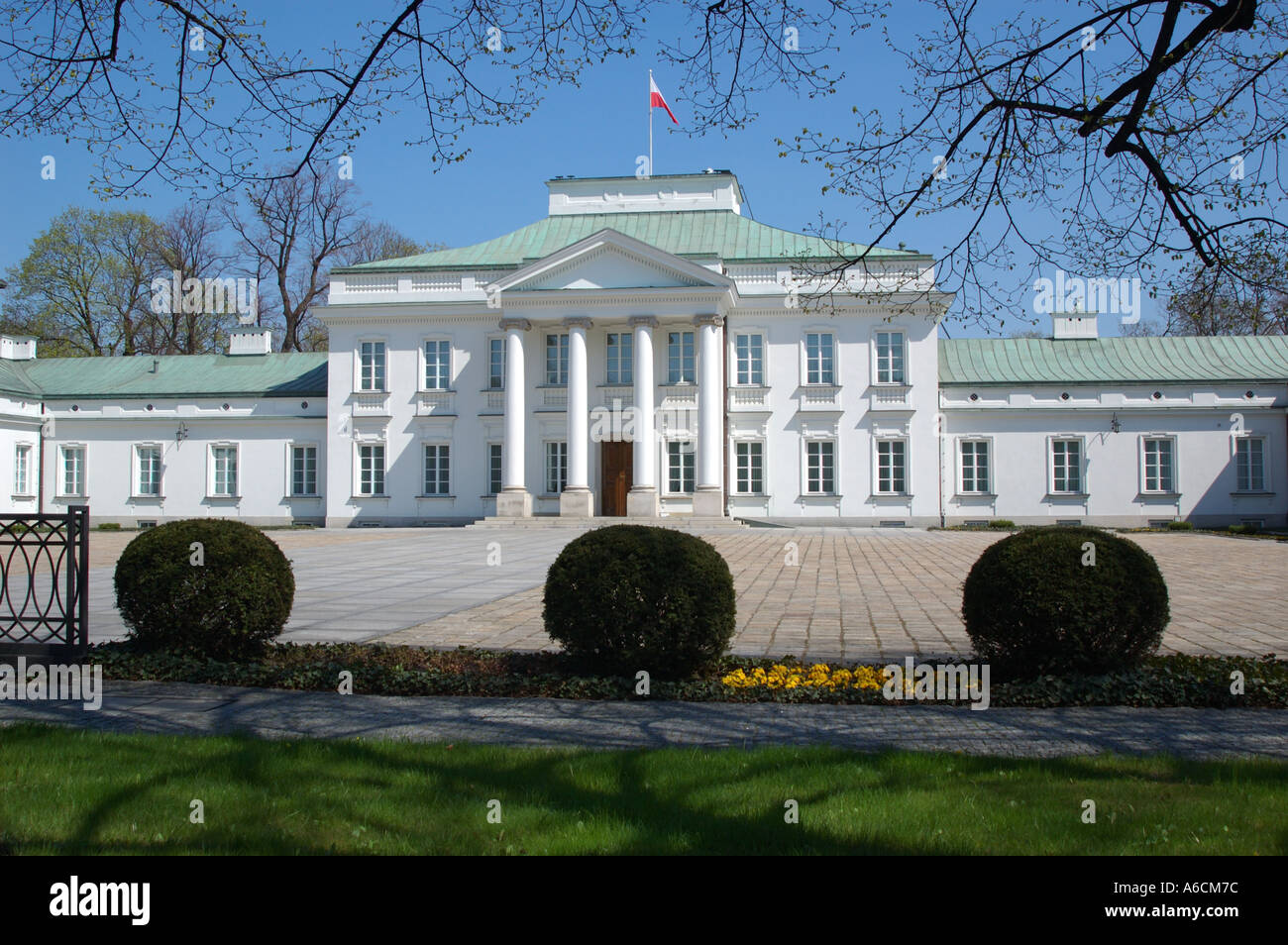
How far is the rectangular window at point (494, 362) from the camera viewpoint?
37.6 metres

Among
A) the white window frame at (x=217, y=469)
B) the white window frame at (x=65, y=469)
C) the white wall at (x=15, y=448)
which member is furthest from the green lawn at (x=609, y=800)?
the white window frame at (x=65, y=469)

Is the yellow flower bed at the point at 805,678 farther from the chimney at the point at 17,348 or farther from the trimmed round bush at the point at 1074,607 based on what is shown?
the chimney at the point at 17,348

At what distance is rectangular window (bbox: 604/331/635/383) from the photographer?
3656 centimetres

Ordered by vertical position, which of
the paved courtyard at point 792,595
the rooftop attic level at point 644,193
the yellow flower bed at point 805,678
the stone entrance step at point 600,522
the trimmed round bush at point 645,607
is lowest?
the paved courtyard at point 792,595

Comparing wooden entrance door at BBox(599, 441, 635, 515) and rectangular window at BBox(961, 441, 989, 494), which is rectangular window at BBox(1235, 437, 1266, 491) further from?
wooden entrance door at BBox(599, 441, 635, 515)

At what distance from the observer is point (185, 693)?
24.0ft

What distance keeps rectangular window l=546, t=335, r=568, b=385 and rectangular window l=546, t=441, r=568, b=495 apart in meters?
2.50

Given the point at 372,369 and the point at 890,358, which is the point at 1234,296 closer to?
the point at 890,358

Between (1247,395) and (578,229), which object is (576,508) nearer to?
(578,229)

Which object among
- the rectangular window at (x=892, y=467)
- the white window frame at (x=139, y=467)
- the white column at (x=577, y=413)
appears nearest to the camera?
the white column at (x=577, y=413)

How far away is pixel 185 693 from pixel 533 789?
3.99m

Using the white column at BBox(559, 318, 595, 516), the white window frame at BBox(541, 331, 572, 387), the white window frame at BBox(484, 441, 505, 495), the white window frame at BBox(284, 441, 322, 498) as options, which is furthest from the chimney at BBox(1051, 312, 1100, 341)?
the white window frame at BBox(284, 441, 322, 498)

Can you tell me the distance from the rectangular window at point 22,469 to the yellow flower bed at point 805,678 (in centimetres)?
3997
